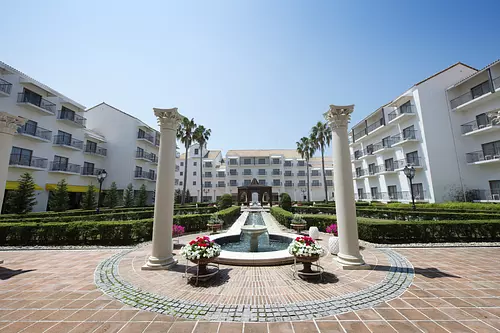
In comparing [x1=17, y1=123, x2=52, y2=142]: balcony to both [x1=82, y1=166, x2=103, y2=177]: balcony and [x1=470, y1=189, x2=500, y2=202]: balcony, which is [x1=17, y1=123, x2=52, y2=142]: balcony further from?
[x1=470, y1=189, x2=500, y2=202]: balcony

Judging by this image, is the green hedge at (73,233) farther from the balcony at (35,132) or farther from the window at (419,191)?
the window at (419,191)

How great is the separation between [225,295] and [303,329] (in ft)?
5.96

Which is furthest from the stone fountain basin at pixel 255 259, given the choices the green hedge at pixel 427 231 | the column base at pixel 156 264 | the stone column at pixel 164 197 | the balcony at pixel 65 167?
the balcony at pixel 65 167

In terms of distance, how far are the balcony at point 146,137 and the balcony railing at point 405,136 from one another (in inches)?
1449

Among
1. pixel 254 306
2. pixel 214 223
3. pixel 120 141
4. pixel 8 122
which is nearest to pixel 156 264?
pixel 254 306

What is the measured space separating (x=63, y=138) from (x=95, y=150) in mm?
4664

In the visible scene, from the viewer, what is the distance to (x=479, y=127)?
18906 millimetres

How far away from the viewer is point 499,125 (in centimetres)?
1714

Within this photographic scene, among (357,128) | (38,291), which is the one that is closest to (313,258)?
(38,291)

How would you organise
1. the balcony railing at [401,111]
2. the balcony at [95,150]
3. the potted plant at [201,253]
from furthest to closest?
1. the balcony at [95,150]
2. the balcony railing at [401,111]
3. the potted plant at [201,253]

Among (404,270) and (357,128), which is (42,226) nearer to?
(404,270)

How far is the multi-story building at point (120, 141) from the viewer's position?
29.4 meters

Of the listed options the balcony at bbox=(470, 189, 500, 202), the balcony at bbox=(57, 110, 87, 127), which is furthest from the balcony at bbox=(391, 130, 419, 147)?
the balcony at bbox=(57, 110, 87, 127)

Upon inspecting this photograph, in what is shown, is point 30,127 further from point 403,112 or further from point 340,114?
point 403,112
